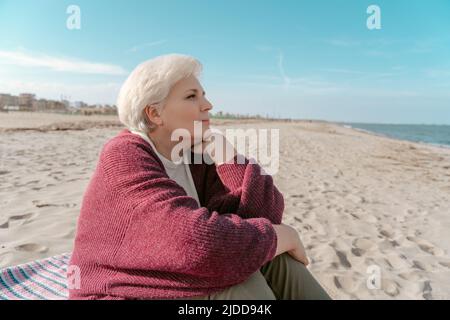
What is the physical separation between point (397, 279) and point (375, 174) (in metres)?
5.59

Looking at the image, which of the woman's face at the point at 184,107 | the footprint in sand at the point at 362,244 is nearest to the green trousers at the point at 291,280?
the woman's face at the point at 184,107

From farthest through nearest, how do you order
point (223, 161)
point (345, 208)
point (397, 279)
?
1. point (345, 208)
2. point (397, 279)
3. point (223, 161)

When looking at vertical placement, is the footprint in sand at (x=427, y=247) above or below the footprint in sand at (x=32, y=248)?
below

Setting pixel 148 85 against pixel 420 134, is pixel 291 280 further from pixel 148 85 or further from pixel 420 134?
pixel 420 134

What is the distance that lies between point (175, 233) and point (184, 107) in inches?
26.7

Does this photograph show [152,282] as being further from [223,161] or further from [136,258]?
[223,161]

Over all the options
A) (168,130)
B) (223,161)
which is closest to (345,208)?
(223,161)

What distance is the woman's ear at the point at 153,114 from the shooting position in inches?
64.1

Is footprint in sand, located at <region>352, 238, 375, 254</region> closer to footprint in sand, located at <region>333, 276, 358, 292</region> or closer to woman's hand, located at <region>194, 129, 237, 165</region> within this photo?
footprint in sand, located at <region>333, 276, 358, 292</region>

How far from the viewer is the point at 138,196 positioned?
1285 millimetres

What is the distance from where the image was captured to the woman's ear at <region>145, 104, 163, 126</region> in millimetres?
1628

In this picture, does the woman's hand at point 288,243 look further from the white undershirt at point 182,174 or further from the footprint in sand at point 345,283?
the footprint in sand at point 345,283

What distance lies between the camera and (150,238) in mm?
1235

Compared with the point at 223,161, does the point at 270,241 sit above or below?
below
